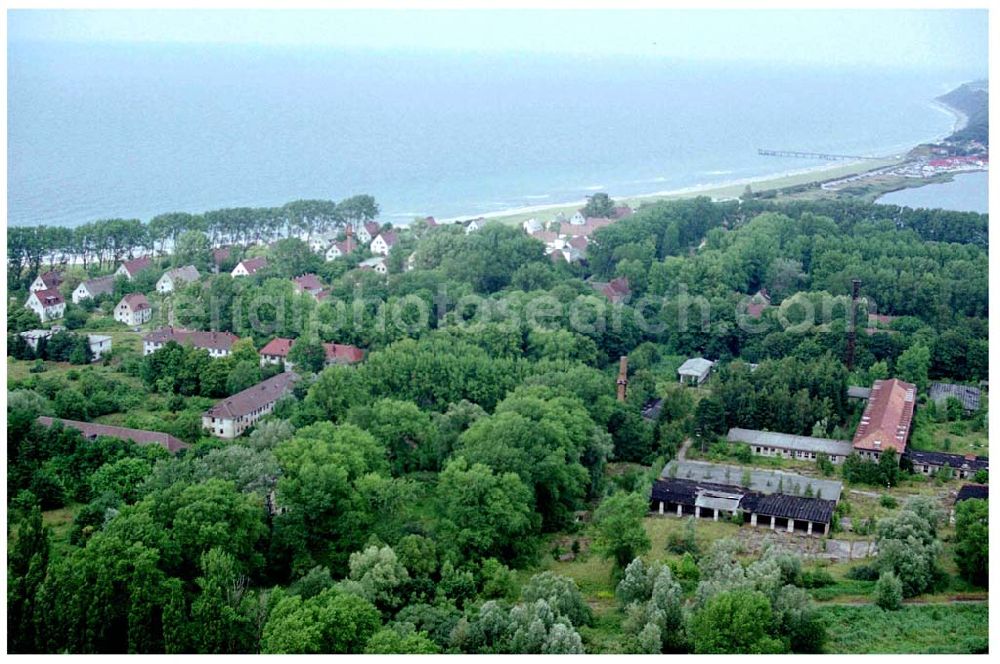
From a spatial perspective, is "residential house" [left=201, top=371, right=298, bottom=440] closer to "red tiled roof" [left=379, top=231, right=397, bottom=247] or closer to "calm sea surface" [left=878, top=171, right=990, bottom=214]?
"red tiled roof" [left=379, top=231, right=397, bottom=247]

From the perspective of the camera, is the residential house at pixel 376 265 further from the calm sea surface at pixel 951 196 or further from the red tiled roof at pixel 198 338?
the calm sea surface at pixel 951 196

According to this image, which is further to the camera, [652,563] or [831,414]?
[831,414]

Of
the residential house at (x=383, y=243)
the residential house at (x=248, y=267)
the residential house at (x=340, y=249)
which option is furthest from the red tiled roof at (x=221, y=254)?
the residential house at (x=383, y=243)

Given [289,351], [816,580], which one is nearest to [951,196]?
[289,351]

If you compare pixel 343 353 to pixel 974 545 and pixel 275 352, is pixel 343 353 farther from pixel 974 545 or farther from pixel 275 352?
pixel 974 545

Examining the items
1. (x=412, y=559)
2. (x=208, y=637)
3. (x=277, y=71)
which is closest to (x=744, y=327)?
(x=412, y=559)
